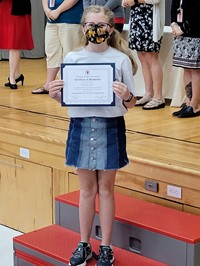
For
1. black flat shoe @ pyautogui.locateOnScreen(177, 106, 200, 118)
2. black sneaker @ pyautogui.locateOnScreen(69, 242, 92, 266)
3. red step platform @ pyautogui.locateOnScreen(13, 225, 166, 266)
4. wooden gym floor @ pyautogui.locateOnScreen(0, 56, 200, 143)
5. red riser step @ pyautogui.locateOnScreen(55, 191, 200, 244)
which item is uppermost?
black flat shoe @ pyautogui.locateOnScreen(177, 106, 200, 118)

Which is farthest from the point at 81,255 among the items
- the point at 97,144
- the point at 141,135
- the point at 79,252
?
the point at 141,135

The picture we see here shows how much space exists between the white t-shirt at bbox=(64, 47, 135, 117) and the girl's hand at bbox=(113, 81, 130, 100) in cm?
6

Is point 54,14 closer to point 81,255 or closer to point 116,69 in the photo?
point 116,69

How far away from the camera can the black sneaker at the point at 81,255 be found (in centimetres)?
253

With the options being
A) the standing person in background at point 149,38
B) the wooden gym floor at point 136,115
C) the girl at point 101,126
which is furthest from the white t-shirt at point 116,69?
the standing person in background at point 149,38

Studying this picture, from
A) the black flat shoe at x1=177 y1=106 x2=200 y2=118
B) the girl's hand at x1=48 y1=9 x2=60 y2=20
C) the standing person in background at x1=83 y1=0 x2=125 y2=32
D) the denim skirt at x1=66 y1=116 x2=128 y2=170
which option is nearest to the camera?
the denim skirt at x1=66 y1=116 x2=128 y2=170

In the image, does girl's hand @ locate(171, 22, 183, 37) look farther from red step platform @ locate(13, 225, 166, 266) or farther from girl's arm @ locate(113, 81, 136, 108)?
girl's arm @ locate(113, 81, 136, 108)

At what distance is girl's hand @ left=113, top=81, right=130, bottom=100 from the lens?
7.62 ft

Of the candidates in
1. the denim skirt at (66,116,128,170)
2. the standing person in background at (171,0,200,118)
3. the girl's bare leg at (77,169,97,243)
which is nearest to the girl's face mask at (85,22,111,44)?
the denim skirt at (66,116,128,170)

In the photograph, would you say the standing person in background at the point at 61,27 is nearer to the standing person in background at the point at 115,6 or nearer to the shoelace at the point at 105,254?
the standing person in background at the point at 115,6

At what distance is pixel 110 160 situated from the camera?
244 cm

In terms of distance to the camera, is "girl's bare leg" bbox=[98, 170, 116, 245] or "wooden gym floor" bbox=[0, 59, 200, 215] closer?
"girl's bare leg" bbox=[98, 170, 116, 245]

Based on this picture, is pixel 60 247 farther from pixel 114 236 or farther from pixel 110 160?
pixel 110 160

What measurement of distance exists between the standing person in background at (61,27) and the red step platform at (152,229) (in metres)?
1.99
